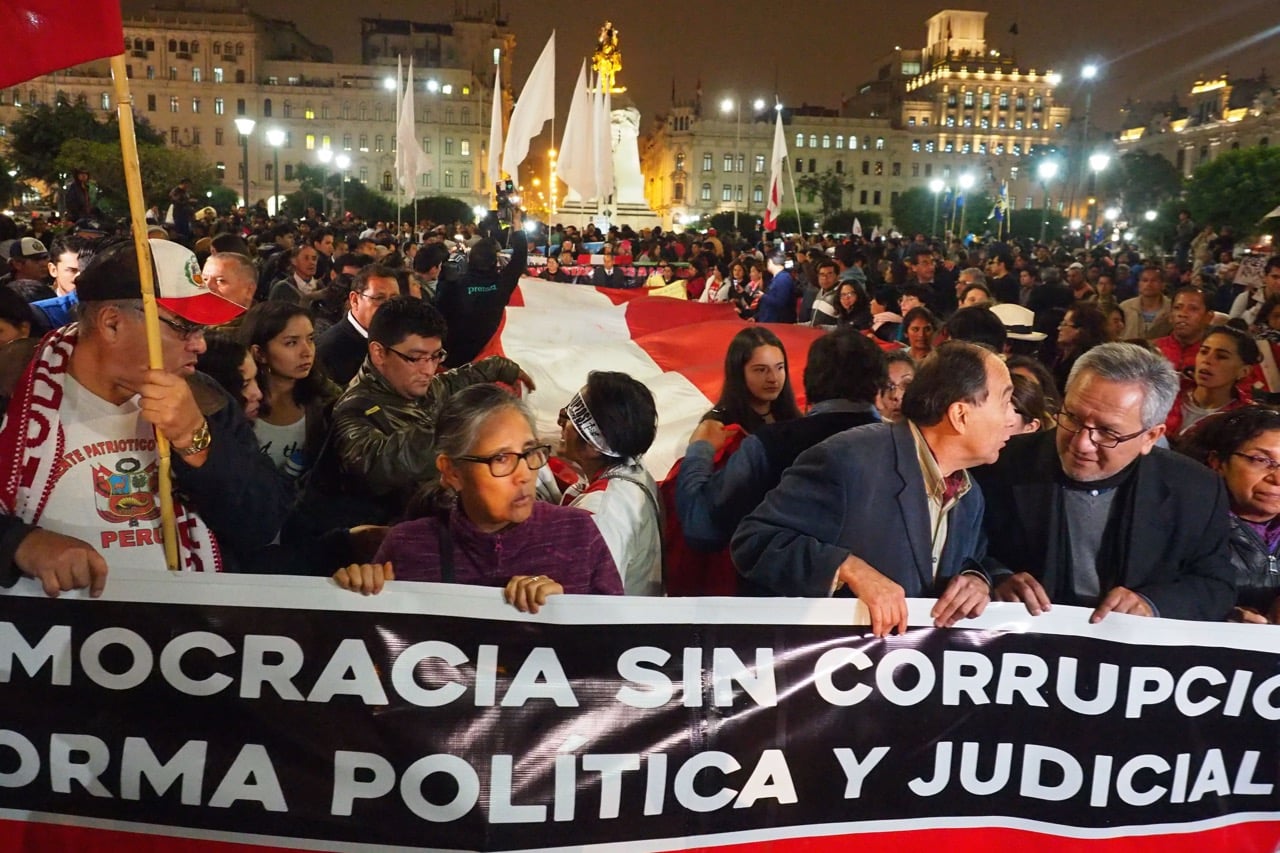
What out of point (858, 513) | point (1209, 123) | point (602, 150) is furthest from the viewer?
point (1209, 123)

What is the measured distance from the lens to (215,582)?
116 inches

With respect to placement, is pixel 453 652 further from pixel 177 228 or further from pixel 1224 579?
pixel 177 228

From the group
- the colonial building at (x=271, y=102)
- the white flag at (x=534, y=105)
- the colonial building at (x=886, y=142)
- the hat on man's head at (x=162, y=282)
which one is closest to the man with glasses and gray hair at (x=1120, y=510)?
the hat on man's head at (x=162, y=282)

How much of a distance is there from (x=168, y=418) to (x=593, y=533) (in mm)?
1169

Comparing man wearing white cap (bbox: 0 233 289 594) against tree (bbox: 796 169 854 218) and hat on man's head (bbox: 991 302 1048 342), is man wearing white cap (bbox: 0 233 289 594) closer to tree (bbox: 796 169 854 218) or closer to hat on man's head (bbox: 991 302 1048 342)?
hat on man's head (bbox: 991 302 1048 342)

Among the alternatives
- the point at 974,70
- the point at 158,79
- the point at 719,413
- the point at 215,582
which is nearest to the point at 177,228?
the point at 719,413

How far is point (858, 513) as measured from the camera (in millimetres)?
3213

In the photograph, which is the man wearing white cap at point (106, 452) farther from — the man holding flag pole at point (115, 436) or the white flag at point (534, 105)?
the white flag at point (534, 105)

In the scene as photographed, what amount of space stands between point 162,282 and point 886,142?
134638 millimetres

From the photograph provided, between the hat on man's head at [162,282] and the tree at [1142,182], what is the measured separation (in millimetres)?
88500

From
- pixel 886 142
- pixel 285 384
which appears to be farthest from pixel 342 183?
pixel 886 142

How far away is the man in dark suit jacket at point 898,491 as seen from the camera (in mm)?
3164

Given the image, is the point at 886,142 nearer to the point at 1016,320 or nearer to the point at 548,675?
the point at 1016,320

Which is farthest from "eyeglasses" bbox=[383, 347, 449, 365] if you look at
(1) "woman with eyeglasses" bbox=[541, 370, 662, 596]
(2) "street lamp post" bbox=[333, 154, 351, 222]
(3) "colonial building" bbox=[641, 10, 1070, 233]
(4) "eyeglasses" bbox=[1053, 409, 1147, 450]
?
(3) "colonial building" bbox=[641, 10, 1070, 233]
